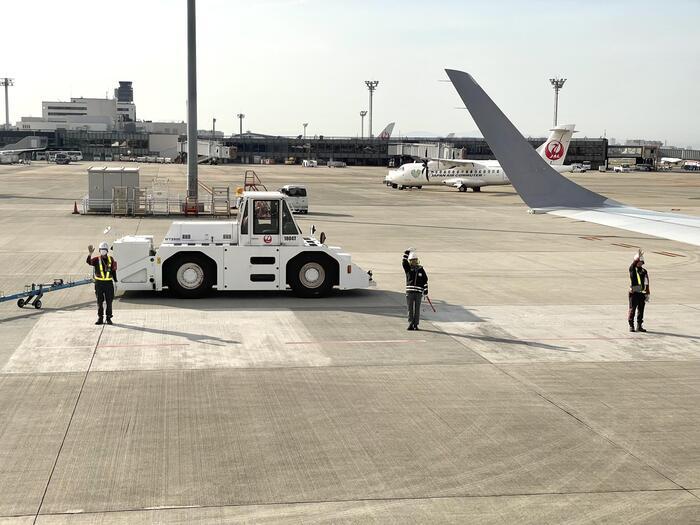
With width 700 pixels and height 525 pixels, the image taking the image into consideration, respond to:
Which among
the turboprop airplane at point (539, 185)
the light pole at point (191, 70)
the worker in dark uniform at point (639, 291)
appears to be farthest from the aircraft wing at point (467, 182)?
the turboprop airplane at point (539, 185)

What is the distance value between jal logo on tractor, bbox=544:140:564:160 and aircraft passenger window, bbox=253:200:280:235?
154 ft

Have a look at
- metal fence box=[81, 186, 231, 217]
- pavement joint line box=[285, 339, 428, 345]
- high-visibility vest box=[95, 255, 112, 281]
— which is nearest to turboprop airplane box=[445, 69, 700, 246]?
pavement joint line box=[285, 339, 428, 345]

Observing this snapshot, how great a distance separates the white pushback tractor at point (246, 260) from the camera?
2066 cm

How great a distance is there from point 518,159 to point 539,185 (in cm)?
68

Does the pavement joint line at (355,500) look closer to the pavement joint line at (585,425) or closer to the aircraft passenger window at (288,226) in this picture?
the pavement joint line at (585,425)

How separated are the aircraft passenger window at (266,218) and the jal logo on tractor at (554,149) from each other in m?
47.0

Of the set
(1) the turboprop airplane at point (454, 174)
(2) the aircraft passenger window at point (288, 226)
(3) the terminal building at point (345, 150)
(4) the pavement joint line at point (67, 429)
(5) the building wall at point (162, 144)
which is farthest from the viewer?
(5) the building wall at point (162, 144)

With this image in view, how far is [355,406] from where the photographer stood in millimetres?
12344

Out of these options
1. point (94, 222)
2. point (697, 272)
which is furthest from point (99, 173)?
point (697, 272)

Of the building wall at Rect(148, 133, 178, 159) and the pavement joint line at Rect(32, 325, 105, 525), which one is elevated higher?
the building wall at Rect(148, 133, 178, 159)

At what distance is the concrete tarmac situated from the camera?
9.02 m

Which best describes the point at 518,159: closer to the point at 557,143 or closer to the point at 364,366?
the point at 364,366

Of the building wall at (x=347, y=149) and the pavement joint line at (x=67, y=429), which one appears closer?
the pavement joint line at (x=67, y=429)

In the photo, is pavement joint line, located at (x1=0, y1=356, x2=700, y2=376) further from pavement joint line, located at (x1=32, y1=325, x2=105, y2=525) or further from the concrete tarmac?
pavement joint line, located at (x1=32, y1=325, x2=105, y2=525)
